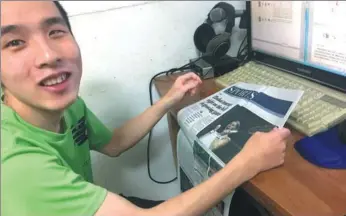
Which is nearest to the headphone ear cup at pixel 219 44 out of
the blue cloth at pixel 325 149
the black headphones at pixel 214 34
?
the black headphones at pixel 214 34

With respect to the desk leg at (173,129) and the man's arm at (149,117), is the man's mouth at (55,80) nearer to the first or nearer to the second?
the man's arm at (149,117)

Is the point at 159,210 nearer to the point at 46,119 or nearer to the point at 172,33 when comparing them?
the point at 46,119

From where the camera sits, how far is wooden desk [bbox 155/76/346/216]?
0.55 meters

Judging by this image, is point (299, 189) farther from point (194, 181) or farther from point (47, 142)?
point (47, 142)

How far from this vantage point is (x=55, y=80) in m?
0.68

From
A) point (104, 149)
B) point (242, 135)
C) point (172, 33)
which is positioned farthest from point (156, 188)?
point (242, 135)

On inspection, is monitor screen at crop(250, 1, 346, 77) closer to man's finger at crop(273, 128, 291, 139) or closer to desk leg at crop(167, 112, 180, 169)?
man's finger at crop(273, 128, 291, 139)

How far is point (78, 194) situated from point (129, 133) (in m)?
0.42

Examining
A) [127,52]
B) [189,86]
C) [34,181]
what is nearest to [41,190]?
[34,181]

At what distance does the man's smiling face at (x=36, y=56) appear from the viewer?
64cm

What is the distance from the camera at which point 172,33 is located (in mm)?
1224

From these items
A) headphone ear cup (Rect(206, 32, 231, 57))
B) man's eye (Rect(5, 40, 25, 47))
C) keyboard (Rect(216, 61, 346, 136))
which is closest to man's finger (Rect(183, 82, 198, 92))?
keyboard (Rect(216, 61, 346, 136))

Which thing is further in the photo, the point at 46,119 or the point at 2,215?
the point at 46,119

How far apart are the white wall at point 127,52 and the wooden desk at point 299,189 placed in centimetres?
64
